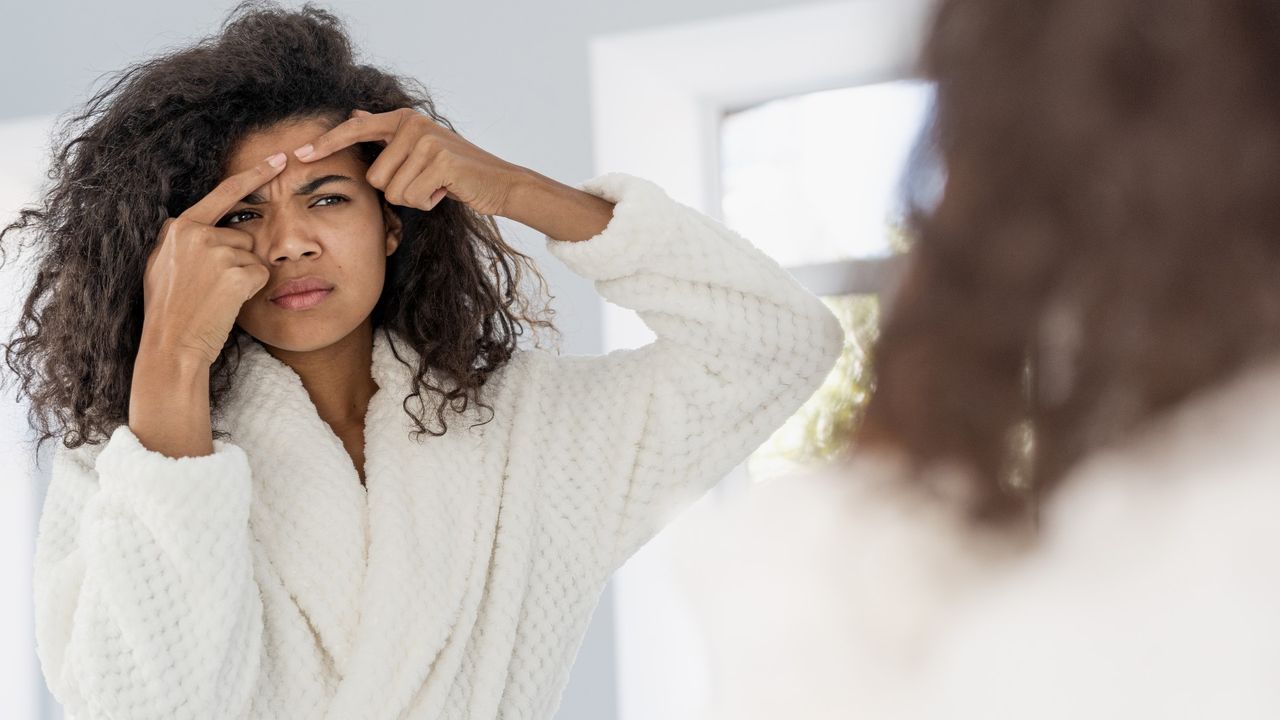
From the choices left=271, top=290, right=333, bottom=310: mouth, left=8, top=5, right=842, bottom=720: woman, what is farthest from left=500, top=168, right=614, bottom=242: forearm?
left=271, top=290, right=333, bottom=310: mouth

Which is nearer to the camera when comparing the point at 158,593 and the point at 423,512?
the point at 158,593

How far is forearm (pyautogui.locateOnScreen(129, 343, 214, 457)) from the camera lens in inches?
48.5

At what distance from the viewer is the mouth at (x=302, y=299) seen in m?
1.36

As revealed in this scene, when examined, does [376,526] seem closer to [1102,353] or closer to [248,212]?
[248,212]

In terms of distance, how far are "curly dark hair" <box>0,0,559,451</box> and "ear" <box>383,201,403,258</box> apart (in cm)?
1

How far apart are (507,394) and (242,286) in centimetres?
35

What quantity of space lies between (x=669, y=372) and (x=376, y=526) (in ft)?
1.21

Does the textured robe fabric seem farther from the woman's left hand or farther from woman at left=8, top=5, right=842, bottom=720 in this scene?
the woman's left hand

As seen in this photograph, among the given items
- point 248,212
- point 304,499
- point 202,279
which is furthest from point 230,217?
point 304,499

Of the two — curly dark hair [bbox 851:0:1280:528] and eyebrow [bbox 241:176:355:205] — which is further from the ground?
curly dark hair [bbox 851:0:1280:528]

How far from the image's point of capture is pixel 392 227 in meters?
1.51

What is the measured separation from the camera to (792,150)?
2.56 m

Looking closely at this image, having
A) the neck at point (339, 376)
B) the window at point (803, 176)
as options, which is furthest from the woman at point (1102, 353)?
the window at point (803, 176)

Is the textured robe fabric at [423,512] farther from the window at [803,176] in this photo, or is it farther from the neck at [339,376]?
the window at [803,176]
